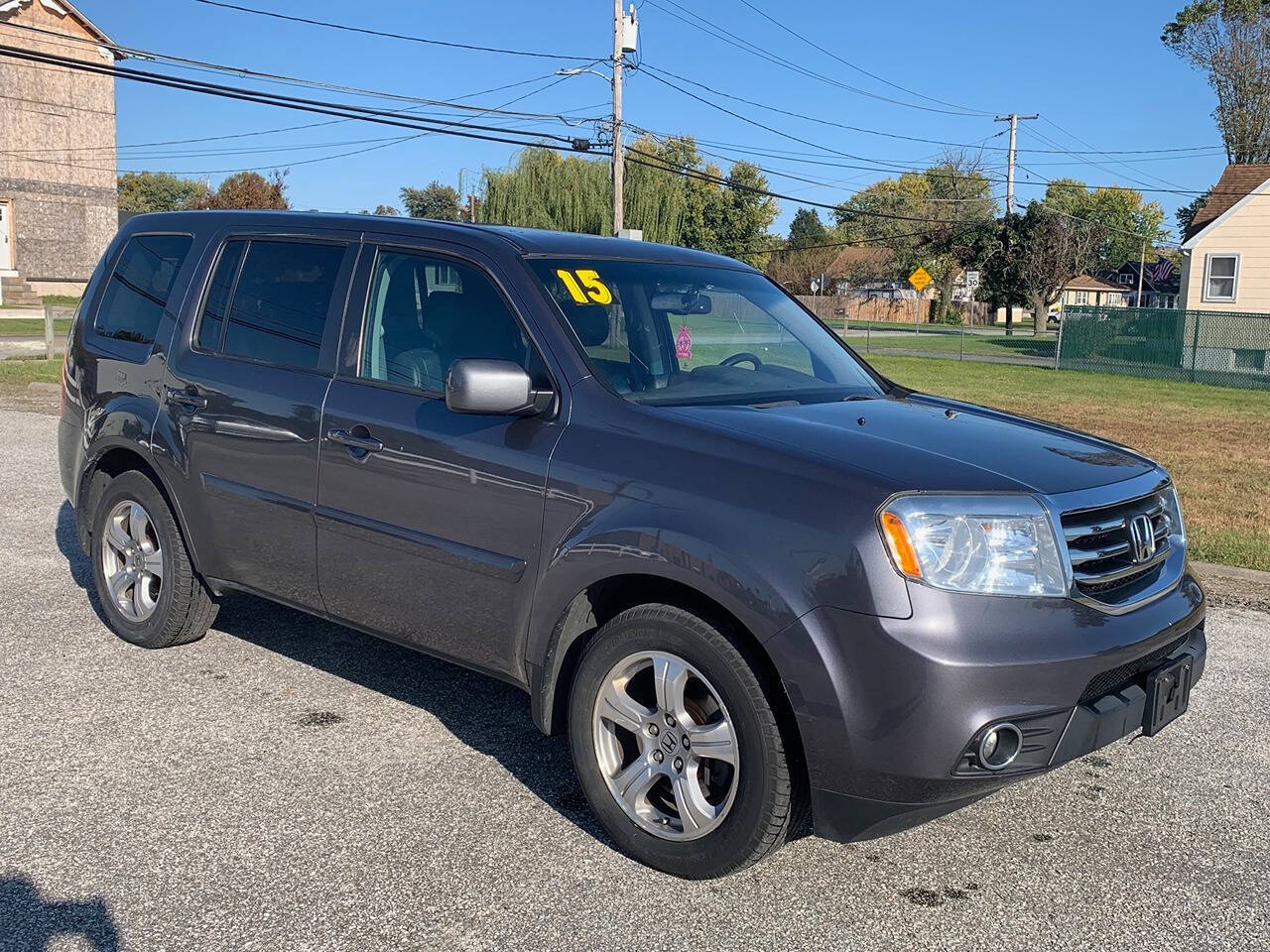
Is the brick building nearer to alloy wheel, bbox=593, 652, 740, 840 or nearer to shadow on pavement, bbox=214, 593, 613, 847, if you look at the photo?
shadow on pavement, bbox=214, 593, 613, 847

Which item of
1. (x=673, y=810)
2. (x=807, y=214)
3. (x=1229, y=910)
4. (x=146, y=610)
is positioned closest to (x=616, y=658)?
(x=673, y=810)

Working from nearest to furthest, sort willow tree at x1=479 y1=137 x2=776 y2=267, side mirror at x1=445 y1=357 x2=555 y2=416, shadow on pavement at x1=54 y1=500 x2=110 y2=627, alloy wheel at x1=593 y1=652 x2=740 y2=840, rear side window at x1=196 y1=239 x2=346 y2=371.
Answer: alloy wheel at x1=593 y1=652 x2=740 y2=840, side mirror at x1=445 y1=357 x2=555 y2=416, rear side window at x1=196 y1=239 x2=346 y2=371, shadow on pavement at x1=54 y1=500 x2=110 y2=627, willow tree at x1=479 y1=137 x2=776 y2=267

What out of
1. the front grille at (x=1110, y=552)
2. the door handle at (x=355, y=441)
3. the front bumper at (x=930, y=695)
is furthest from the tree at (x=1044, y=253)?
the front bumper at (x=930, y=695)

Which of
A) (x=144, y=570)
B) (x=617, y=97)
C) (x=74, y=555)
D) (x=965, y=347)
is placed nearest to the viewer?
(x=144, y=570)

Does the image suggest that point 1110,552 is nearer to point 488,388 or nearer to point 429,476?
point 488,388

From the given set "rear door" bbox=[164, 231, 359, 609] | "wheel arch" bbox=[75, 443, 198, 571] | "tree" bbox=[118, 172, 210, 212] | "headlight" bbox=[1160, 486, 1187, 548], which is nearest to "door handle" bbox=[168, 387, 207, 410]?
"rear door" bbox=[164, 231, 359, 609]

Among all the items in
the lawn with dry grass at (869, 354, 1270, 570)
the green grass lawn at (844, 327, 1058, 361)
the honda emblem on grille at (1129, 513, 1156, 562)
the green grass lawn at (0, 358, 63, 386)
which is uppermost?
the honda emblem on grille at (1129, 513, 1156, 562)

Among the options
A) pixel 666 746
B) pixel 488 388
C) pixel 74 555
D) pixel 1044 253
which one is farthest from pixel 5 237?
pixel 666 746

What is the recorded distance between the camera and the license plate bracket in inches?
136

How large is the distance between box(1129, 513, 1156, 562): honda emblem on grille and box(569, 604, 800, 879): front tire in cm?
124

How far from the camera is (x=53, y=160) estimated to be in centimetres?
4866

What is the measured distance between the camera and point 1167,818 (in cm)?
407

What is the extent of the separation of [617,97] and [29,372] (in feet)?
61.9

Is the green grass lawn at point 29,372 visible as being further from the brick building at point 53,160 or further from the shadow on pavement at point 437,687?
the brick building at point 53,160
